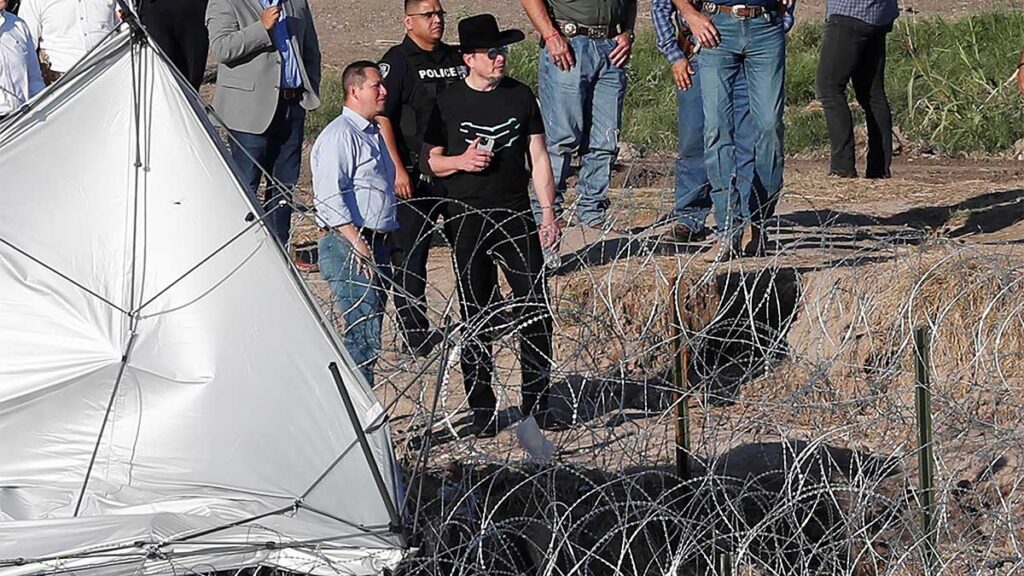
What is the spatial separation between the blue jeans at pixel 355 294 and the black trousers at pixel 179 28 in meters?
3.12

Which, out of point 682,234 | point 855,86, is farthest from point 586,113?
point 855,86

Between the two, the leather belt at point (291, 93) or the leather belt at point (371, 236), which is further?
the leather belt at point (291, 93)

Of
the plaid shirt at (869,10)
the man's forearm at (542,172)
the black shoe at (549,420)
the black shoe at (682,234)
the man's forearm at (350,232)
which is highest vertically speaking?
the plaid shirt at (869,10)

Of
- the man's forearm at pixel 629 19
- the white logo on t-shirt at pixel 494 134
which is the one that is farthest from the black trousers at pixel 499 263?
the man's forearm at pixel 629 19

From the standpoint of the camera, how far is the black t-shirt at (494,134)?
725 centimetres

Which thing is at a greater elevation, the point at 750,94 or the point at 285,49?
the point at 285,49

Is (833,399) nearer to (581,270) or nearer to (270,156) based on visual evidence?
(581,270)

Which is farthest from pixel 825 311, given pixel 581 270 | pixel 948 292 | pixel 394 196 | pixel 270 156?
pixel 270 156

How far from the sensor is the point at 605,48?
28.2ft

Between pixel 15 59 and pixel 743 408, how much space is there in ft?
13.7

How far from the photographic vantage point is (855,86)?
11422mm

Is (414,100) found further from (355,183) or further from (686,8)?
(686,8)

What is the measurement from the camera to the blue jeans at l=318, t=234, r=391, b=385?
6582 mm

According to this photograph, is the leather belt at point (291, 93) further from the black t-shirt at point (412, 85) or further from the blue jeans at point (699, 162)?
the blue jeans at point (699, 162)
